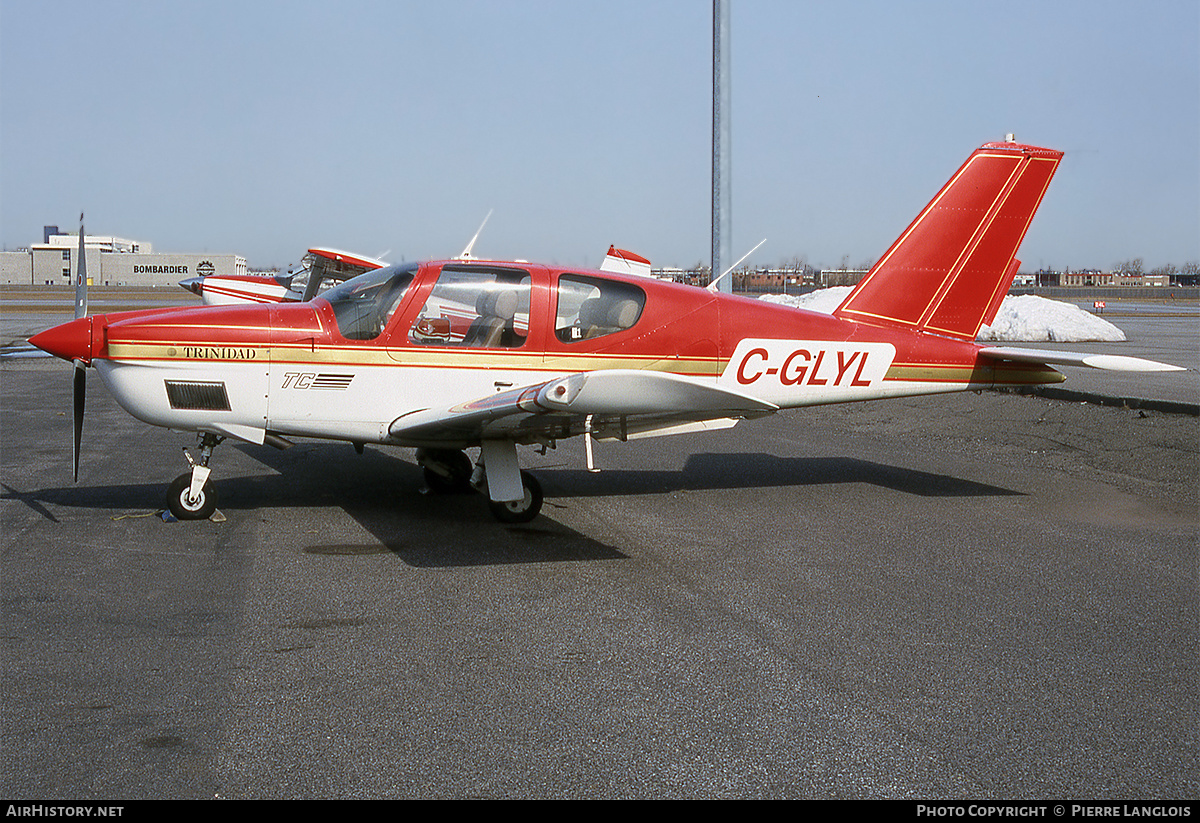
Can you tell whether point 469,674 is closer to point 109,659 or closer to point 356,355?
point 109,659

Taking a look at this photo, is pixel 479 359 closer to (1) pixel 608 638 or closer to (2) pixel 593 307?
(2) pixel 593 307

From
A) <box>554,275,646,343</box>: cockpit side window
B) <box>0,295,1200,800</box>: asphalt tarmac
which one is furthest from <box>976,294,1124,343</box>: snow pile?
<box>554,275,646,343</box>: cockpit side window

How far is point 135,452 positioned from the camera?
409 inches

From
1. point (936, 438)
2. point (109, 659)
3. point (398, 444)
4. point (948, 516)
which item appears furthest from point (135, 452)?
point (936, 438)

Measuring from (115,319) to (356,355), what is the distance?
1836 millimetres

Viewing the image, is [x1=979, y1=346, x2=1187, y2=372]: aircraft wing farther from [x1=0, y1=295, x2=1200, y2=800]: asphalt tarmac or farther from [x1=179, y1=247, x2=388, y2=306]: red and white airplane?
[x1=179, y1=247, x2=388, y2=306]: red and white airplane

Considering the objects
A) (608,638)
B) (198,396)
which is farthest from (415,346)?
(608,638)

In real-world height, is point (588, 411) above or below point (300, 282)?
below

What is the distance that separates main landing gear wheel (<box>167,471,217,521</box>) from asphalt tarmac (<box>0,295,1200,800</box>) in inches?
6.6

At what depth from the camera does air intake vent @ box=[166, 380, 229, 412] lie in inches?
279

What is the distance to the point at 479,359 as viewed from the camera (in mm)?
7438

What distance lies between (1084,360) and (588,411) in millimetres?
4217

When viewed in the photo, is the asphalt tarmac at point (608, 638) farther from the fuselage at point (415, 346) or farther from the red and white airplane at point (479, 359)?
the fuselage at point (415, 346)
